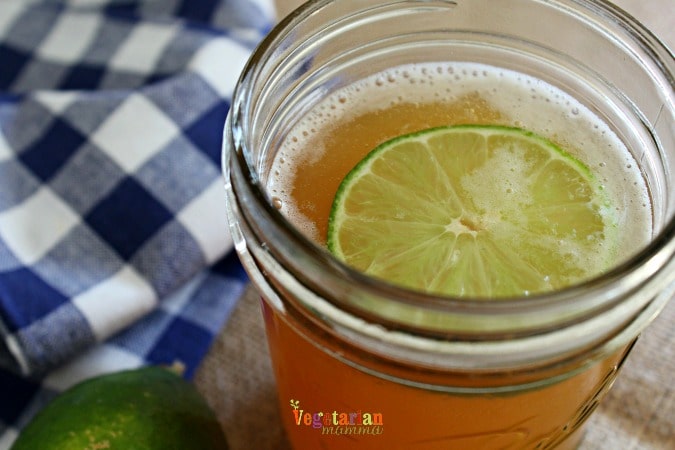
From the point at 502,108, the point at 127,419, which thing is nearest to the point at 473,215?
the point at 502,108

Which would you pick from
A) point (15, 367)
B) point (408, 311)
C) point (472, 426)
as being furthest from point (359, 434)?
point (15, 367)

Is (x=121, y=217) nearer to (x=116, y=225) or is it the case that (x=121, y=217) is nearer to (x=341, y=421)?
(x=116, y=225)

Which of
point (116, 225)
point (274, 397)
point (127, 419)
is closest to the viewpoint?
point (127, 419)

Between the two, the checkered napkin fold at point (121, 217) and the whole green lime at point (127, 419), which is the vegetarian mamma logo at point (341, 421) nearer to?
the whole green lime at point (127, 419)

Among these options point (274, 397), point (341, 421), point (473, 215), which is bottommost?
point (274, 397)

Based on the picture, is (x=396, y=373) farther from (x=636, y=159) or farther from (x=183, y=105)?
(x=183, y=105)

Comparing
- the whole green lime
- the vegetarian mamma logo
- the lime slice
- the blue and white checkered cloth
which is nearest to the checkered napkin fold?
the blue and white checkered cloth

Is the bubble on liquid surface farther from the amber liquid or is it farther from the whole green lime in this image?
the whole green lime
